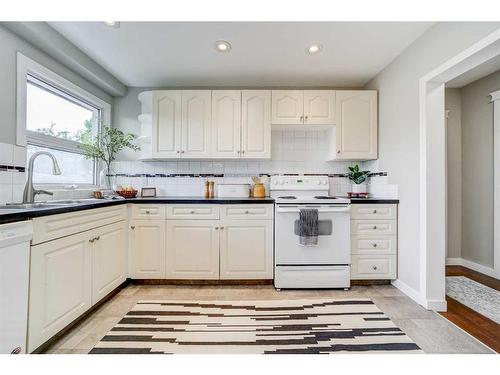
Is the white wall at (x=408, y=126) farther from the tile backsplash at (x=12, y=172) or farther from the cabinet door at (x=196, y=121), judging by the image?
the tile backsplash at (x=12, y=172)

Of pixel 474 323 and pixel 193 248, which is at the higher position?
pixel 193 248

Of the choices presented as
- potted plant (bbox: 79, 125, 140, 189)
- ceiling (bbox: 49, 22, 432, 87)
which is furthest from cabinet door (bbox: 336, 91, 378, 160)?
potted plant (bbox: 79, 125, 140, 189)

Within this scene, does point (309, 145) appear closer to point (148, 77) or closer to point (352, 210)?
point (352, 210)

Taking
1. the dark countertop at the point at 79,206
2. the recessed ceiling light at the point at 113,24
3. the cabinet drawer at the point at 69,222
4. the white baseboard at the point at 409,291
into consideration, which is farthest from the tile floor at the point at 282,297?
the recessed ceiling light at the point at 113,24

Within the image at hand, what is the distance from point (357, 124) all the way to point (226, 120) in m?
1.53

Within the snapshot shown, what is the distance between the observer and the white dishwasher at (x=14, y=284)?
4.11ft

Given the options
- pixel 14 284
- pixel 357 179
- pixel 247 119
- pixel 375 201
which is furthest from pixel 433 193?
pixel 14 284

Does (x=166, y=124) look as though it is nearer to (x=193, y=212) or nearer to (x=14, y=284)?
(x=193, y=212)

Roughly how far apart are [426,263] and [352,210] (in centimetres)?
77

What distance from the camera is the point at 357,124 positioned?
3098mm

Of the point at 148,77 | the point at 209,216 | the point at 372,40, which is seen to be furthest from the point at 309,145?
the point at 148,77

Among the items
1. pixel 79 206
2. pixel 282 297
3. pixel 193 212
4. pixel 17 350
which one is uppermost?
pixel 79 206

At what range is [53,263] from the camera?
1.61 meters

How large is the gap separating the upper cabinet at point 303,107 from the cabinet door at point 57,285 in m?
2.29
